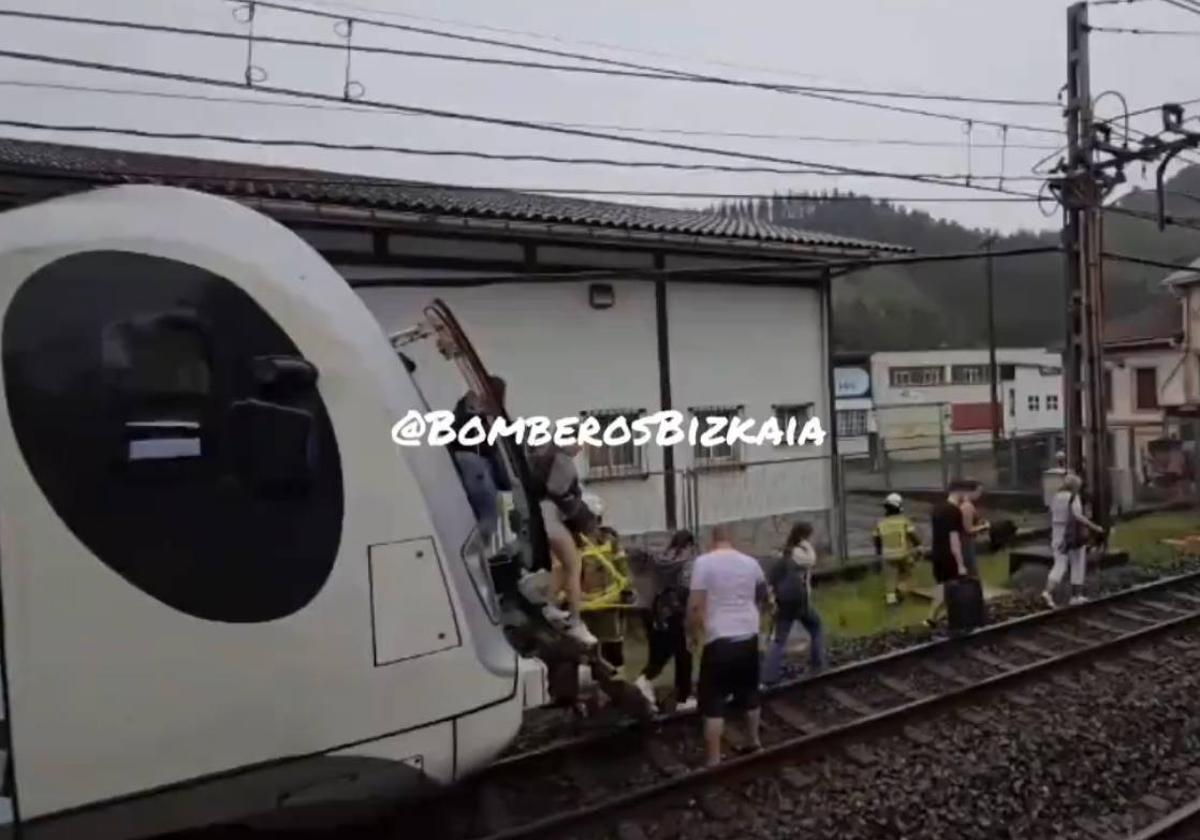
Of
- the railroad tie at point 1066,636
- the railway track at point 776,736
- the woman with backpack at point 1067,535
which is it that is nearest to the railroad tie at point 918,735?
the railway track at point 776,736

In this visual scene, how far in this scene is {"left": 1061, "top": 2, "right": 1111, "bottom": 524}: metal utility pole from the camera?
16844 millimetres

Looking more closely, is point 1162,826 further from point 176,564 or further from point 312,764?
point 176,564

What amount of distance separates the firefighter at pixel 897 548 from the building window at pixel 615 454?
3.66 metres

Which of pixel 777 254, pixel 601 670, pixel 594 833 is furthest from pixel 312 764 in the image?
pixel 777 254

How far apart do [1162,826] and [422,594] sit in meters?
4.68

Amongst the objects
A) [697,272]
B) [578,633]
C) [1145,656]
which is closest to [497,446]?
[578,633]

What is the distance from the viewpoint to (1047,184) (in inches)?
670

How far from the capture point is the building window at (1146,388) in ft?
138

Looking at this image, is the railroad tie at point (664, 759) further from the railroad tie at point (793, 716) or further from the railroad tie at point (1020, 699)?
the railroad tie at point (1020, 699)

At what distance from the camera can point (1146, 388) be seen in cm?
4266

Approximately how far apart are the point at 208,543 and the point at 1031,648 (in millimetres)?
9474

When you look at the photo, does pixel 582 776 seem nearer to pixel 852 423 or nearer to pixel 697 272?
pixel 697 272

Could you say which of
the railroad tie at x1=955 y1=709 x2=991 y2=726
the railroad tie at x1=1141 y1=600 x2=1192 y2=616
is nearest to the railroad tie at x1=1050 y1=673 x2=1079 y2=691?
the railroad tie at x1=955 y1=709 x2=991 y2=726

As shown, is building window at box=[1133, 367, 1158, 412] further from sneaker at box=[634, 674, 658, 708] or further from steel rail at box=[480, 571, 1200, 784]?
sneaker at box=[634, 674, 658, 708]
